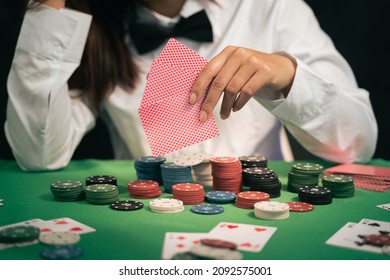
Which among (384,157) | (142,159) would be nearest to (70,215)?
(142,159)

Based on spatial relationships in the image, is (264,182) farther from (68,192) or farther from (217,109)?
(217,109)

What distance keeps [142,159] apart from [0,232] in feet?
2.11

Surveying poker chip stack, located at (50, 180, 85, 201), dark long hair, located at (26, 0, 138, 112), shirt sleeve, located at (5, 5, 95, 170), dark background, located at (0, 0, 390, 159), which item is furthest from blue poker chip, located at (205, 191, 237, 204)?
dark background, located at (0, 0, 390, 159)

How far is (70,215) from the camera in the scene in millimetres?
1620

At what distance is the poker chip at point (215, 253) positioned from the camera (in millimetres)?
1288

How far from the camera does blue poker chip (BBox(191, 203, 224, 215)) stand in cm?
161

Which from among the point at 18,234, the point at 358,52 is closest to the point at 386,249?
the point at 18,234

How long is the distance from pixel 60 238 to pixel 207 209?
407 millimetres

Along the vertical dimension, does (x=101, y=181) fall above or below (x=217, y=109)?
below

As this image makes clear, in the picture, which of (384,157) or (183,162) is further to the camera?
(384,157)

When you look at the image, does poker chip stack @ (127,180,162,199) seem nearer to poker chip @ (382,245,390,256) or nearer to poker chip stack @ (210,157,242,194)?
poker chip stack @ (210,157,242,194)

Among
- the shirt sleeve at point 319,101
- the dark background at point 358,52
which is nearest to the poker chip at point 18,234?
the shirt sleeve at point 319,101

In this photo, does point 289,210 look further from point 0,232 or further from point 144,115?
point 0,232

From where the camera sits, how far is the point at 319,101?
2.19m
